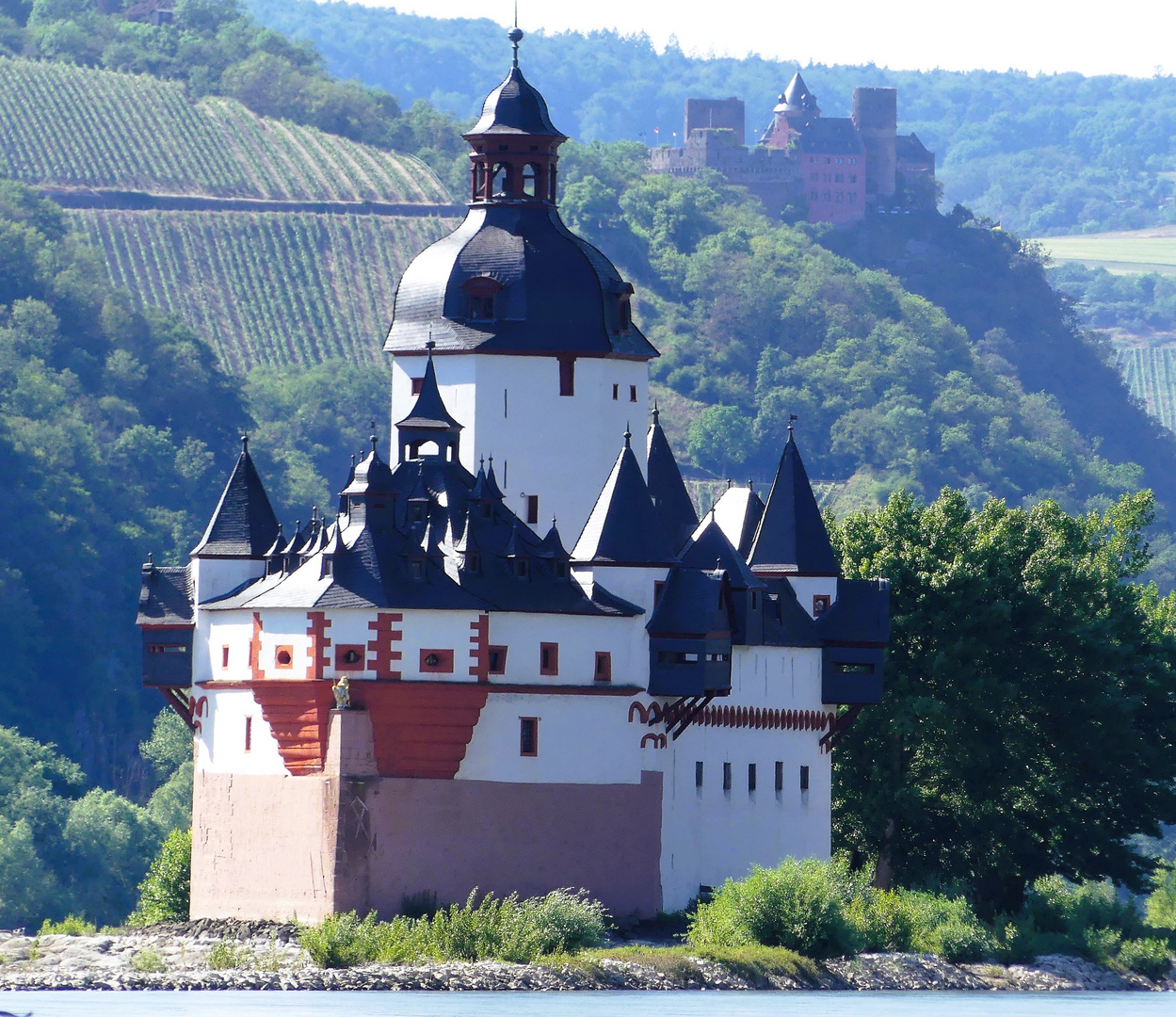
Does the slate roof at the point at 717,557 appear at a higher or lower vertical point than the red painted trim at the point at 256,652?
higher

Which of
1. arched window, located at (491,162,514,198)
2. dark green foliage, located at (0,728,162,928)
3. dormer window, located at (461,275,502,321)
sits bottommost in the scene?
dark green foliage, located at (0,728,162,928)

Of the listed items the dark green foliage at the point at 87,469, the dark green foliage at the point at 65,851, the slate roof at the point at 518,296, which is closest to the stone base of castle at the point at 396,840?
the slate roof at the point at 518,296

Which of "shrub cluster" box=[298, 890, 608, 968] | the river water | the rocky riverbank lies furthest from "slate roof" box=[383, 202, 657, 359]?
the river water

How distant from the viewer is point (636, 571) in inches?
2953

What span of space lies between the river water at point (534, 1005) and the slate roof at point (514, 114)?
71.3ft

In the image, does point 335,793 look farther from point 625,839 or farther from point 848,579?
point 848,579

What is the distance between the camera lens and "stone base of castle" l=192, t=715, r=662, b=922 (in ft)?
234

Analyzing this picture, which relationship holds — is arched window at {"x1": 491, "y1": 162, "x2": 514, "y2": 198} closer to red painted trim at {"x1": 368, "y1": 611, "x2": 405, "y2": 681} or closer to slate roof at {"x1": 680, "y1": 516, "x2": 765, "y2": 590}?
slate roof at {"x1": 680, "y1": 516, "x2": 765, "y2": 590}

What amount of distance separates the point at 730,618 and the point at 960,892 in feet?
34.4

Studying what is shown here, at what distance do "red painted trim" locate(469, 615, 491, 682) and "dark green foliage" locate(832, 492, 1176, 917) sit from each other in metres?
12.2

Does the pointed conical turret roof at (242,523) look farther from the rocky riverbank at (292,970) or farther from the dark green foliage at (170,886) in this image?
the rocky riverbank at (292,970)

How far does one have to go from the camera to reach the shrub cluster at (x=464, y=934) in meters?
68.6

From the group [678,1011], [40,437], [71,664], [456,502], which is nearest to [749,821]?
[456,502]

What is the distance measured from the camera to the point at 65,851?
376ft
